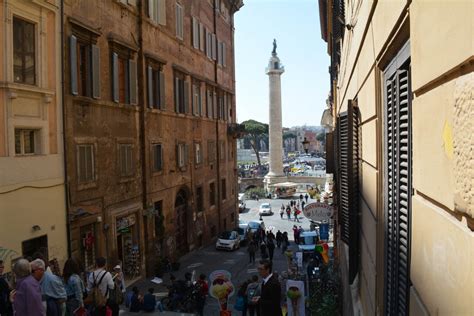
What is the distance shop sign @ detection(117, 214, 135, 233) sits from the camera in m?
18.8

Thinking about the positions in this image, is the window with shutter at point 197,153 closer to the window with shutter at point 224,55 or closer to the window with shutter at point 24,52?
the window with shutter at point 224,55

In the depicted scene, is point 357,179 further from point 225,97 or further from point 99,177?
point 225,97

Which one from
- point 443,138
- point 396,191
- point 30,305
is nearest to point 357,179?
point 396,191

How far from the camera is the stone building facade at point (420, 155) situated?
1665mm

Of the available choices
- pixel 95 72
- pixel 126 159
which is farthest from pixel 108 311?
pixel 126 159

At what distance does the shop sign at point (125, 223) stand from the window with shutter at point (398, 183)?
15.6m

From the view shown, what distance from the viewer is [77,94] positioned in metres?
15.8

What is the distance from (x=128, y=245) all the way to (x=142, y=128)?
14.8 ft

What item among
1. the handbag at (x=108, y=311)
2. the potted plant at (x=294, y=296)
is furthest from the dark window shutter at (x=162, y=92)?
the handbag at (x=108, y=311)

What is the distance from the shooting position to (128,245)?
1964 centimetres

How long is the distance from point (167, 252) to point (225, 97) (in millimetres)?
13684

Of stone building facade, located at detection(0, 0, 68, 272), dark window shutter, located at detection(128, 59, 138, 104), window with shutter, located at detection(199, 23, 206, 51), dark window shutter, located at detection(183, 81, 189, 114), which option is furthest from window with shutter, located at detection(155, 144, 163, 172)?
window with shutter, located at detection(199, 23, 206, 51)

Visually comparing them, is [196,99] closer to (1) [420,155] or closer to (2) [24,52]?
(2) [24,52]

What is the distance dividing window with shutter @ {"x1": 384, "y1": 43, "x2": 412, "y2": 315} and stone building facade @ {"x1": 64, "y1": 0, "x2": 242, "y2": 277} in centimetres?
1269
